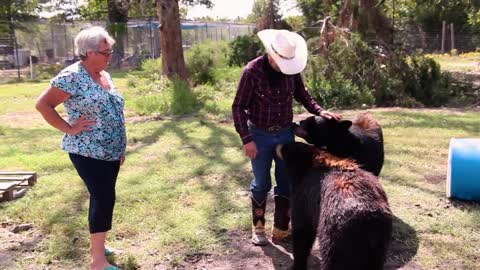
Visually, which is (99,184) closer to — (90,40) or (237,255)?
(90,40)

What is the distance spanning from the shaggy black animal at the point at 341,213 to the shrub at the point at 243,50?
18.4 m

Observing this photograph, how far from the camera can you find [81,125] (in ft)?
11.5

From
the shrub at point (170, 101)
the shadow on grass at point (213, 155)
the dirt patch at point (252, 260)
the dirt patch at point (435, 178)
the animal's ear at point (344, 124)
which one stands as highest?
the animal's ear at point (344, 124)

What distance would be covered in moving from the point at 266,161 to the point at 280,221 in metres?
0.63

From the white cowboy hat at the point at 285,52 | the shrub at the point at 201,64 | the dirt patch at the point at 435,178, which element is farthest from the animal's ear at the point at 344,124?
the shrub at the point at 201,64

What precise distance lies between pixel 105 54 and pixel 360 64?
10.1 metres

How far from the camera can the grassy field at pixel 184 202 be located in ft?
14.2

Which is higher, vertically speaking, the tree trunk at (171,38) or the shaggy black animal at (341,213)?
the tree trunk at (171,38)

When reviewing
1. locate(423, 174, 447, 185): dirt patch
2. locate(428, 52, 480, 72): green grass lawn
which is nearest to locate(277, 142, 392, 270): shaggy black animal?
locate(423, 174, 447, 185): dirt patch

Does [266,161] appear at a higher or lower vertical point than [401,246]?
higher

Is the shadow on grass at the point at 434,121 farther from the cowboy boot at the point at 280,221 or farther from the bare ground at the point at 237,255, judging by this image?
the cowboy boot at the point at 280,221

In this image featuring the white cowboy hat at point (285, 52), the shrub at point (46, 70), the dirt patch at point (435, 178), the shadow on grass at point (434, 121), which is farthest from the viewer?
the shrub at point (46, 70)

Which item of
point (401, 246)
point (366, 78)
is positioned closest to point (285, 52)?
point (401, 246)

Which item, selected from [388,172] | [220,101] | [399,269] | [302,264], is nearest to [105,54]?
[302,264]
